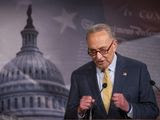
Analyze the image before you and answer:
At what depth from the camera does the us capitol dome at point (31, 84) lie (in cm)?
396

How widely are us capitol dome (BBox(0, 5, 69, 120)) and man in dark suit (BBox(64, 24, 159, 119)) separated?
1.65m

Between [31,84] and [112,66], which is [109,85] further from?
[31,84]

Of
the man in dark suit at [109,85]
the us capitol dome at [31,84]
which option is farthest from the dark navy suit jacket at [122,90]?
the us capitol dome at [31,84]

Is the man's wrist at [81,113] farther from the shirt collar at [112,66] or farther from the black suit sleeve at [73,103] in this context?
the shirt collar at [112,66]

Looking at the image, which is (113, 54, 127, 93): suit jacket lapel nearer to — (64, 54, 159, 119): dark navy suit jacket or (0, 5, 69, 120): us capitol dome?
(64, 54, 159, 119): dark navy suit jacket

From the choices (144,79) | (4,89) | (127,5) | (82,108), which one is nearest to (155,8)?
(127,5)

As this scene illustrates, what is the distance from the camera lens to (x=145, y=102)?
220 cm

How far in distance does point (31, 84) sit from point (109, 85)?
1858 mm

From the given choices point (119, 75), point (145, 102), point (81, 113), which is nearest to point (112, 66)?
point (119, 75)

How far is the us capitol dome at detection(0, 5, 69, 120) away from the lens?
3955 mm

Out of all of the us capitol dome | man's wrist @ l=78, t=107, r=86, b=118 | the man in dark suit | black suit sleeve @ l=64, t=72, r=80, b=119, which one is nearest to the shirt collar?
the man in dark suit

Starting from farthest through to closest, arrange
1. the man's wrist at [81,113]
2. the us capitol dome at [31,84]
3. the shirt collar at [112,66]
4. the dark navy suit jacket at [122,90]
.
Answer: the us capitol dome at [31,84], the shirt collar at [112,66], the dark navy suit jacket at [122,90], the man's wrist at [81,113]

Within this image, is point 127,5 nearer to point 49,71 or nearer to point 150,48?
point 150,48

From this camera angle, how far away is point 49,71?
4047 mm
